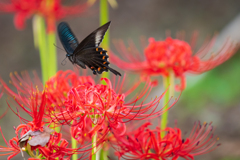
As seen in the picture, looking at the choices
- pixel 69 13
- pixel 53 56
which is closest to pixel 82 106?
pixel 53 56

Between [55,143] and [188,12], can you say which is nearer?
[55,143]

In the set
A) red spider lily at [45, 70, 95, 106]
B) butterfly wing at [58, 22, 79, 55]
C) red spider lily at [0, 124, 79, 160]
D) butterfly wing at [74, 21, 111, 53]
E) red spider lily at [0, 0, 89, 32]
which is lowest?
red spider lily at [0, 124, 79, 160]

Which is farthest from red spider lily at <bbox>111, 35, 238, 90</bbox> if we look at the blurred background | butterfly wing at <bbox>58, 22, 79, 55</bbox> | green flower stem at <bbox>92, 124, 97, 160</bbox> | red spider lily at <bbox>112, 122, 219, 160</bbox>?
the blurred background

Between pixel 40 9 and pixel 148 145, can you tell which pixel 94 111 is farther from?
pixel 40 9

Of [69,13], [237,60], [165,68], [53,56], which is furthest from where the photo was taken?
[237,60]

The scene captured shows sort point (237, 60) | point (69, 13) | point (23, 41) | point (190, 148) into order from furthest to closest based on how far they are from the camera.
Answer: point (23, 41)
point (237, 60)
point (69, 13)
point (190, 148)

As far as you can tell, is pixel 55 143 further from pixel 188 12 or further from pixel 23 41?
pixel 188 12

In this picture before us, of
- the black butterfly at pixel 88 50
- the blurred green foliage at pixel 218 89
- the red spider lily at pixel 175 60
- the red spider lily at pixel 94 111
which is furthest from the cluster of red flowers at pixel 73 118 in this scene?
the blurred green foliage at pixel 218 89

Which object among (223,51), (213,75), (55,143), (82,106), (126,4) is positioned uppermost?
(126,4)

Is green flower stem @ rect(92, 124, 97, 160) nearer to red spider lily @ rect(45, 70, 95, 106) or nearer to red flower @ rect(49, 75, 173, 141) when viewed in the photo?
red flower @ rect(49, 75, 173, 141)
